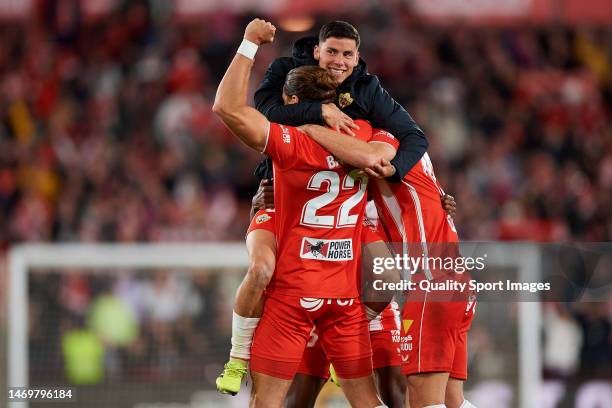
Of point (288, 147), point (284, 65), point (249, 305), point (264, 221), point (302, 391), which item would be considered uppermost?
point (284, 65)

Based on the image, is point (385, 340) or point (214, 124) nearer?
point (385, 340)

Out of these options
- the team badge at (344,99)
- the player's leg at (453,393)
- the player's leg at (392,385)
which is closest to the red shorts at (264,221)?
the team badge at (344,99)

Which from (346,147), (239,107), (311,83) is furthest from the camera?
(311,83)

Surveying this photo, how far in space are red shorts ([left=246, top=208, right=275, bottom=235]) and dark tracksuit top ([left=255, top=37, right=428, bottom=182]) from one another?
56 centimetres

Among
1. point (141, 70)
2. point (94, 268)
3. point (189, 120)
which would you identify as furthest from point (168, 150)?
point (94, 268)

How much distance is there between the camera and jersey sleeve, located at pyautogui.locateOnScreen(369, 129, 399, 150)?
225 inches

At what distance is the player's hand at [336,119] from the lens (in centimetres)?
556

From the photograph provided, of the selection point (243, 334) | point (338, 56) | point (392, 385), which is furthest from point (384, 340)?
point (338, 56)

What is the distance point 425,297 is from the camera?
18.7 ft

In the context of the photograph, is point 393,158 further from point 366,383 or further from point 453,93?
point 453,93

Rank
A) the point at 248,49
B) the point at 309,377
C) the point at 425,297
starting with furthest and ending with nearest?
the point at 309,377 → the point at 425,297 → the point at 248,49

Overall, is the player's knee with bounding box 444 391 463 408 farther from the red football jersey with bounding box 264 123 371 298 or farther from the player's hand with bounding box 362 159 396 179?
the player's hand with bounding box 362 159 396 179

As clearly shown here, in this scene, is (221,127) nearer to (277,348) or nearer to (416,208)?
(416,208)

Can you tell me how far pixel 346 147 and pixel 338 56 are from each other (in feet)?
1.82
